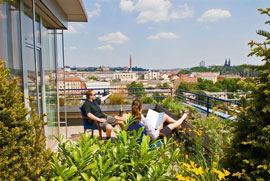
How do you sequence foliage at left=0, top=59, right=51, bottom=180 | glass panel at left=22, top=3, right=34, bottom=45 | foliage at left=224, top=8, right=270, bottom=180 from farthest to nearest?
glass panel at left=22, top=3, right=34, bottom=45 → foliage at left=224, top=8, right=270, bottom=180 → foliage at left=0, top=59, right=51, bottom=180

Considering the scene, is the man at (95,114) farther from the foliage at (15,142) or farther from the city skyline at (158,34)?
the city skyline at (158,34)

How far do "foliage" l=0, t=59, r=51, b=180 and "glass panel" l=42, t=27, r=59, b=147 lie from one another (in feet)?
7.89

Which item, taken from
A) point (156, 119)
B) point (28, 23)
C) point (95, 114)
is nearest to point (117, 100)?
point (95, 114)

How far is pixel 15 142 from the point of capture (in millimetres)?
1111

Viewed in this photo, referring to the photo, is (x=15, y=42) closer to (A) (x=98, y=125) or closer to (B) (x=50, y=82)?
(B) (x=50, y=82)

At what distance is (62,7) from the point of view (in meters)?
3.72

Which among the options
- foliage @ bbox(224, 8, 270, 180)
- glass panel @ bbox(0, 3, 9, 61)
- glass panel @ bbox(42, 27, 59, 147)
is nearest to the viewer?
foliage @ bbox(224, 8, 270, 180)

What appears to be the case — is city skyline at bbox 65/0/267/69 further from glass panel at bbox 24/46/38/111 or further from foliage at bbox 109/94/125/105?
glass panel at bbox 24/46/38/111

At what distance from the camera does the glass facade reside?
2084 millimetres

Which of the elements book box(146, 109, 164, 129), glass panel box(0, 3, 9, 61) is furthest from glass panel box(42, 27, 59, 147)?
book box(146, 109, 164, 129)

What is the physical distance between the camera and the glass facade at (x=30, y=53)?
208 centimetres

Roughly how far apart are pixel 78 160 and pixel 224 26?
8897 cm

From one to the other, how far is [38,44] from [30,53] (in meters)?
0.48

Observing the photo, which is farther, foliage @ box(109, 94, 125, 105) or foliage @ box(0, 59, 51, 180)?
foliage @ box(109, 94, 125, 105)
